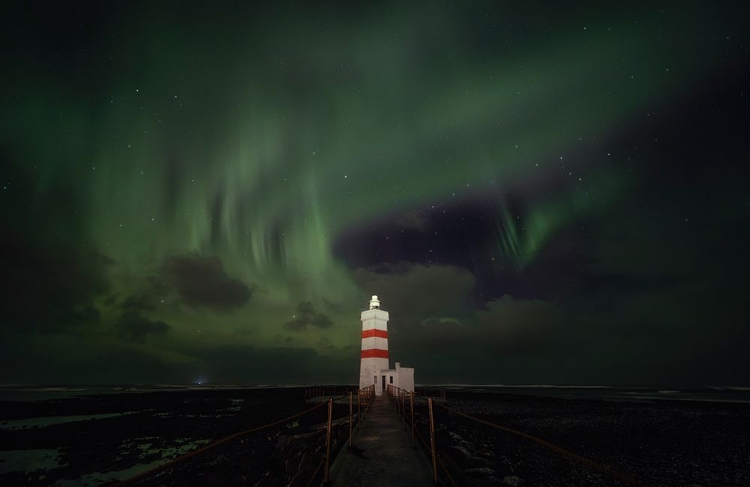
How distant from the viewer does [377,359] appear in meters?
23.2

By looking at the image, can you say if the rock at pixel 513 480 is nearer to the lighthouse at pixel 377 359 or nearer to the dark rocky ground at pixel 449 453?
the dark rocky ground at pixel 449 453

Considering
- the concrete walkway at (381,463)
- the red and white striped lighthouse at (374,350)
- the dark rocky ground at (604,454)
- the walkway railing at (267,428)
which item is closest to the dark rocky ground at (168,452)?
the concrete walkway at (381,463)

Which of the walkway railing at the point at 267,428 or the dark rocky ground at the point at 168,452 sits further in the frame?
the dark rocky ground at the point at 168,452

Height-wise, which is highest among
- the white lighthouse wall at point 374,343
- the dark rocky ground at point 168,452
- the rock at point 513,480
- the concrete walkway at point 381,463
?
the white lighthouse wall at point 374,343

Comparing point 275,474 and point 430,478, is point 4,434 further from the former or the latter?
point 430,478

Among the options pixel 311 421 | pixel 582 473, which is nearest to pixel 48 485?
pixel 311 421

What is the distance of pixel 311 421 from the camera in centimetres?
A: 2494

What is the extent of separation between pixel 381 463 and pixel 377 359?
16.2 m

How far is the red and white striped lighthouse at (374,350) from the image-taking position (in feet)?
76.1

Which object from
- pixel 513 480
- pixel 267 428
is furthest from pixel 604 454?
pixel 267 428

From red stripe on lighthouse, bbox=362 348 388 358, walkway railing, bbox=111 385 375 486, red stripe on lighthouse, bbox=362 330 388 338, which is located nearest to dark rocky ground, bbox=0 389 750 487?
walkway railing, bbox=111 385 375 486

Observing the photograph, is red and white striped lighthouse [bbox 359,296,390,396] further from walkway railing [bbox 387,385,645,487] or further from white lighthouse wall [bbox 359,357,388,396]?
walkway railing [bbox 387,385,645,487]

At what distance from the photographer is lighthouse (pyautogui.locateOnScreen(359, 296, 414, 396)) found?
23219mm

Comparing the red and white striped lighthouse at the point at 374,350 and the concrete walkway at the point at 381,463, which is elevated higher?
the red and white striped lighthouse at the point at 374,350
